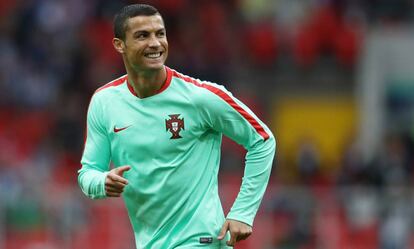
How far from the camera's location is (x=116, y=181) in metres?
5.98

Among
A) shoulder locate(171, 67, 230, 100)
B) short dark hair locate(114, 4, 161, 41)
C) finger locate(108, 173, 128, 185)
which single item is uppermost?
short dark hair locate(114, 4, 161, 41)

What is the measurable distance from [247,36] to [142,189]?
12.5 metres

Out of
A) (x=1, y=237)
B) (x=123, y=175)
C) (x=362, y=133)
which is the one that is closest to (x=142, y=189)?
(x=123, y=175)

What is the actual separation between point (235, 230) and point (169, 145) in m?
0.61

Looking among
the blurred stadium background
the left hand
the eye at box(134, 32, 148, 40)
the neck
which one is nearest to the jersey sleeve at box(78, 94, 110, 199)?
the neck

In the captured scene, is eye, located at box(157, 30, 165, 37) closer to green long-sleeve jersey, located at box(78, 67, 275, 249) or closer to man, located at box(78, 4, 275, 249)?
man, located at box(78, 4, 275, 249)

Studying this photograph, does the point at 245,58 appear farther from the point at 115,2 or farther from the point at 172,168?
the point at 172,168

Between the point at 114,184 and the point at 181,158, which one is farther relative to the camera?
the point at 181,158

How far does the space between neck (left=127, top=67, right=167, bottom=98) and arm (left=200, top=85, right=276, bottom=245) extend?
0.30 m

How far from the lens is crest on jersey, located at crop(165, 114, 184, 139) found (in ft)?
21.1

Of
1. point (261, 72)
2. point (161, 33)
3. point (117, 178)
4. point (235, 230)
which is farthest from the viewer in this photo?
point (261, 72)

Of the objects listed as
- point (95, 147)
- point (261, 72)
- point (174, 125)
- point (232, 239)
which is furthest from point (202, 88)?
point (261, 72)

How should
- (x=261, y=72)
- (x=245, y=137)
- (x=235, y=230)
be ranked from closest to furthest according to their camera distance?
(x=235, y=230) → (x=245, y=137) → (x=261, y=72)

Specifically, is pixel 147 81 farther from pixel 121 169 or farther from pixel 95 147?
pixel 121 169
